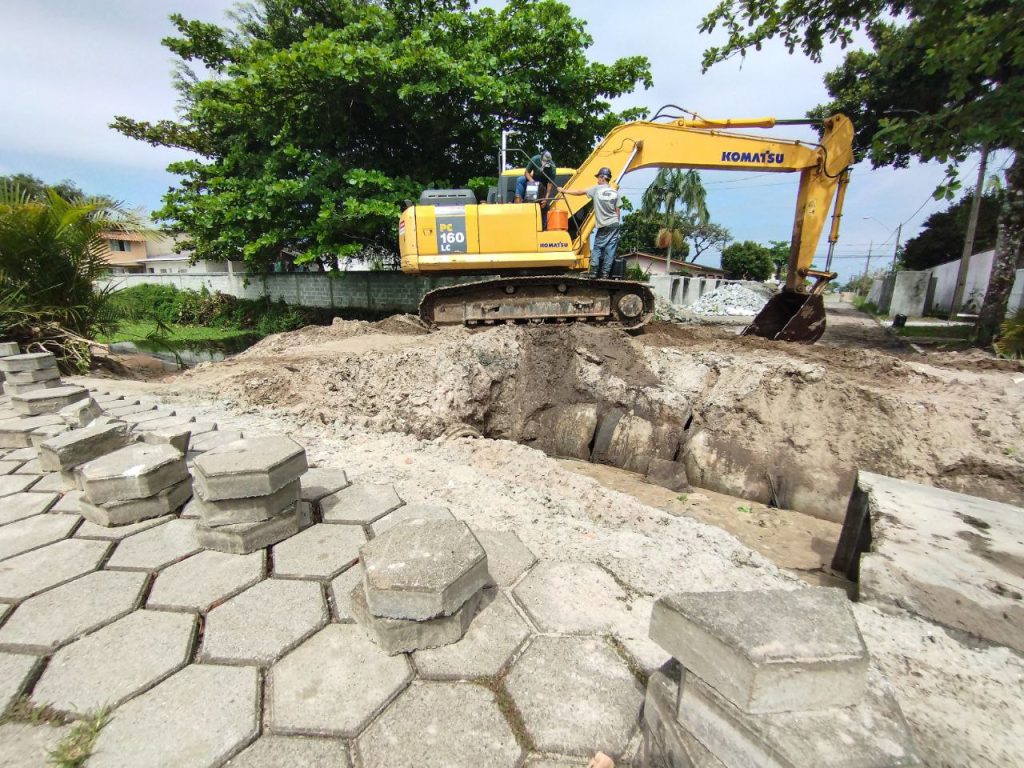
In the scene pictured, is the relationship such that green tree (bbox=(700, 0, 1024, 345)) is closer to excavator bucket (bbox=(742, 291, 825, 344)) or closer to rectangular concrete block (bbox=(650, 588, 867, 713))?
excavator bucket (bbox=(742, 291, 825, 344))

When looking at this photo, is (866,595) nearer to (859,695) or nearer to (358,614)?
(859,695)

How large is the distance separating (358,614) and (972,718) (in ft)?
6.06

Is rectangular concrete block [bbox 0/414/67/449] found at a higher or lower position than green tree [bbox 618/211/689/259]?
lower

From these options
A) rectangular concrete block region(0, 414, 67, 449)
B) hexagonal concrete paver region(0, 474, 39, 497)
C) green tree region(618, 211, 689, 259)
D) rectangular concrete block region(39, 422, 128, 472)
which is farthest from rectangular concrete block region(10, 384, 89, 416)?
green tree region(618, 211, 689, 259)

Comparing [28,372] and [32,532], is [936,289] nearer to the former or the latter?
[32,532]

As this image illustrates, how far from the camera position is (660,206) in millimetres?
32125

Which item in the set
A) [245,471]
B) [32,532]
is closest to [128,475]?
[32,532]

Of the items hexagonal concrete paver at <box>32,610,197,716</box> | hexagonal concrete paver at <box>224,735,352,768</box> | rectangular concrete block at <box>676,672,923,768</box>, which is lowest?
hexagonal concrete paver at <box>224,735,352,768</box>

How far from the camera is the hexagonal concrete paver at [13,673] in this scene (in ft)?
4.12

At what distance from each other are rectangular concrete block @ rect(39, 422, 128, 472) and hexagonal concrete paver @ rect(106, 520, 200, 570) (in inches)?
28.1

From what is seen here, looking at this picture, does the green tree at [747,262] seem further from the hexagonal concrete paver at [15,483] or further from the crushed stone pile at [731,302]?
Answer: the hexagonal concrete paver at [15,483]

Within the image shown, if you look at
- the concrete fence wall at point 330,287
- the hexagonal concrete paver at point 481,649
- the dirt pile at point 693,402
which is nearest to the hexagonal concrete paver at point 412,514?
the hexagonal concrete paver at point 481,649

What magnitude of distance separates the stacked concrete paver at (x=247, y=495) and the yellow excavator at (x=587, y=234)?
4.90 metres

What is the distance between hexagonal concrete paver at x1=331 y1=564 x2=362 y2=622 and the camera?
158cm
